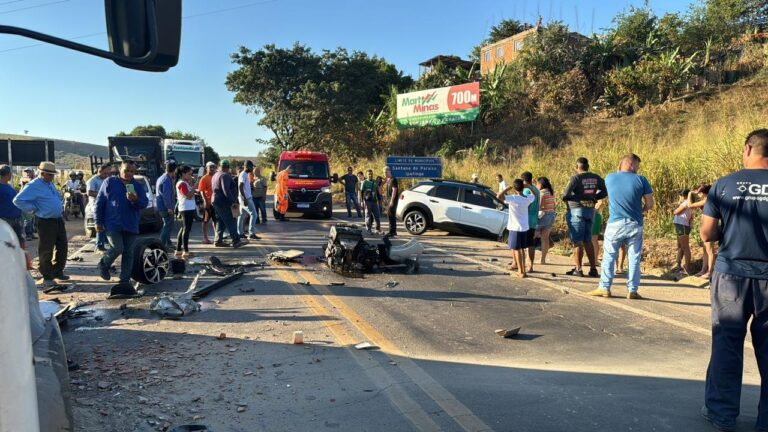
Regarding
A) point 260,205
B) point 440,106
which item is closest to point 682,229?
point 260,205

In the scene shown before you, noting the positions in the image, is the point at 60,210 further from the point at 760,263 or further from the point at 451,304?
the point at 760,263

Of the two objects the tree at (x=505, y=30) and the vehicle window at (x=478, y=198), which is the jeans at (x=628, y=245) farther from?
the tree at (x=505, y=30)

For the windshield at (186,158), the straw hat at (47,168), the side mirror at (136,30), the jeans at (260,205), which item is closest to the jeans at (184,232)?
the straw hat at (47,168)

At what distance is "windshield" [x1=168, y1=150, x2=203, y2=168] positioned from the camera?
23109mm

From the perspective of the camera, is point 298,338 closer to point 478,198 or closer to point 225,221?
point 225,221

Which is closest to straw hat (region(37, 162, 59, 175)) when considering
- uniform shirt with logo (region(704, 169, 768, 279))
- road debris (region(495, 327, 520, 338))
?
A: road debris (region(495, 327, 520, 338))

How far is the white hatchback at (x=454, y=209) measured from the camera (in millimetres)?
13359

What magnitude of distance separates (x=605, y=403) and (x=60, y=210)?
800cm

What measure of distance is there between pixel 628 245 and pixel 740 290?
12.0ft

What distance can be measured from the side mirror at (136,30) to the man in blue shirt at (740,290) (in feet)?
12.4

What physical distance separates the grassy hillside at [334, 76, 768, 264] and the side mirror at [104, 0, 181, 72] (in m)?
9.62

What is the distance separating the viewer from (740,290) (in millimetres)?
3492

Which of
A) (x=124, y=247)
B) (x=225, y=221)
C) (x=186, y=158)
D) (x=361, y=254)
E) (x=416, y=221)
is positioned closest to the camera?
(x=124, y=247)

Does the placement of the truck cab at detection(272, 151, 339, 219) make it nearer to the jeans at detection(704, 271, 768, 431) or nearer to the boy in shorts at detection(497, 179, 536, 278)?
the boy in shorts at detection(497, 179, 536, 278)
